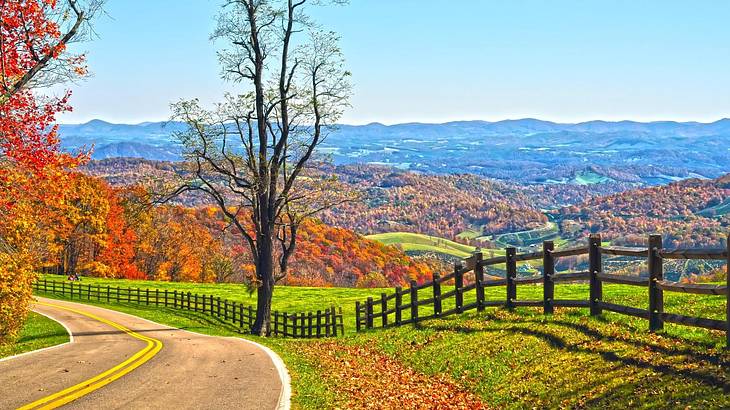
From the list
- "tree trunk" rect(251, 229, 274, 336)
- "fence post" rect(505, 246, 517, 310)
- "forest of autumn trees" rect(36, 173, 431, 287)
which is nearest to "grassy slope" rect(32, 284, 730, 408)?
"fence post" rect(505, 246, 517, 310)

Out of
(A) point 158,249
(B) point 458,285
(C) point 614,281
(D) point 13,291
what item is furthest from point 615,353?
(A) point 158,249

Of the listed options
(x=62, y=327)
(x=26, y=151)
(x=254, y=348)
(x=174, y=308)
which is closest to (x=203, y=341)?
(x=254, y=348)

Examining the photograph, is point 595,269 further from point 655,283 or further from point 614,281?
point 655,283

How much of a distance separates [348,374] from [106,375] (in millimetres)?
5715

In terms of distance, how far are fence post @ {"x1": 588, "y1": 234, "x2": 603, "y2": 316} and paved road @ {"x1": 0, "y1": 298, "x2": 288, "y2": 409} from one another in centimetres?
752

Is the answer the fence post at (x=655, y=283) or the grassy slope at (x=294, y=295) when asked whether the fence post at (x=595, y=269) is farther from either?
the grassy slope at (x=294, y=295)

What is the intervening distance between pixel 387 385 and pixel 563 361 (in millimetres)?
4162

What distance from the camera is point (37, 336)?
99.3 feet

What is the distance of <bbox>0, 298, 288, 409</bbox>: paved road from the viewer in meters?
12.5

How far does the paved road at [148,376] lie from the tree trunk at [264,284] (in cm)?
906

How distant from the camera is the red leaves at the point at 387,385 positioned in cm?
1364

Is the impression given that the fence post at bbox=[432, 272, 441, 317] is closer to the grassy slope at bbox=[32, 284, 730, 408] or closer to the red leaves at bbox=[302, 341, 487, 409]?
the grassy slope at bbox=[32, 284, 730, 408]

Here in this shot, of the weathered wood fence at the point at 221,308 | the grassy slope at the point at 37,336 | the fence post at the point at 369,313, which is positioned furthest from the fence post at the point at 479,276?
the grassy slope at the point at 37,336

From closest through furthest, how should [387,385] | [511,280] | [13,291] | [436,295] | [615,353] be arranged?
1. [615,353]
2. [387,385]
3. [511,280]
4. [436,295]
5. [13,291]
